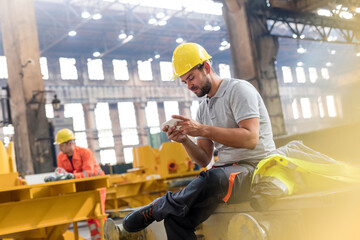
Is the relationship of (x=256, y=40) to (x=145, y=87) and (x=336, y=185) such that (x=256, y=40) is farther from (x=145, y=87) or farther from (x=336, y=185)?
(x=145, y=87)

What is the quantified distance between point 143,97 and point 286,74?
1299 centimetres

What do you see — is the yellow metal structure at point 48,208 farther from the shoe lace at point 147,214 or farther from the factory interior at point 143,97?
the shoe lace at point 147,214

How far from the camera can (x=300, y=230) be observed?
8.71 feet

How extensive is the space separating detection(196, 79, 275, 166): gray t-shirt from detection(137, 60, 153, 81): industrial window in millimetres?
25892

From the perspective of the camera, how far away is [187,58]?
3400 millimetres

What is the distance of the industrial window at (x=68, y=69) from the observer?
2602cm

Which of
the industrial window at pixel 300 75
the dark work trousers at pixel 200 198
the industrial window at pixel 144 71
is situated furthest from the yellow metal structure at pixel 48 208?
the industrial window at pixel 300 75

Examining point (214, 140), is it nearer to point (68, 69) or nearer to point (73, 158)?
point (73, 158)

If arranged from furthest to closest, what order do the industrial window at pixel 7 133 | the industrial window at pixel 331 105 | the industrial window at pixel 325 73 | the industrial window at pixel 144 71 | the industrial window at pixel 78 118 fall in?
1. the industrial window at pixel 325 73
2. the industrial window at pixel 331 105
3. the industrial window at pixel 144 71
4. the industrial window at pixel 78 118
5. the industrial window at pixel 7 133

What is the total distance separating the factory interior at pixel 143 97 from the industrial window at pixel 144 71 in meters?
0.08

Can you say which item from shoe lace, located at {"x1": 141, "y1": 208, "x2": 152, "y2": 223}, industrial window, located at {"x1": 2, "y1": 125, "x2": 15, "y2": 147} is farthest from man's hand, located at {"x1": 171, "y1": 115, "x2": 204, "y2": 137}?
industrial window, located at {"x1": 2, "y1": 125, "x2": 15, "y2": 147}

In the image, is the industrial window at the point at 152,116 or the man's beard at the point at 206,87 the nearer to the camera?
the man's beard at the point at 206,87

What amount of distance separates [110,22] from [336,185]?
2332 cm

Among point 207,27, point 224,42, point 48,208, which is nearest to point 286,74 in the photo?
point 224,42
